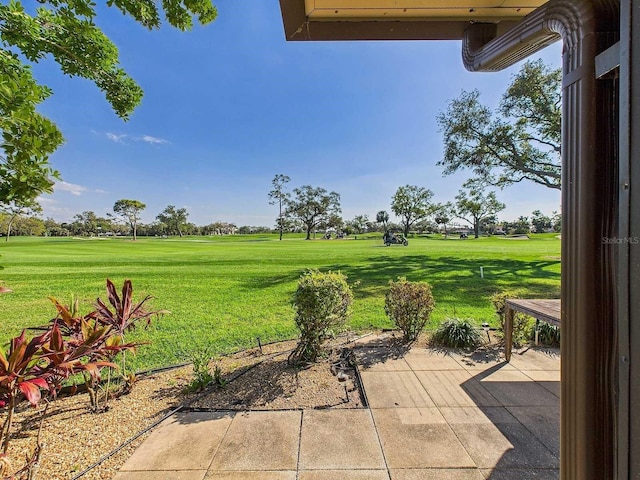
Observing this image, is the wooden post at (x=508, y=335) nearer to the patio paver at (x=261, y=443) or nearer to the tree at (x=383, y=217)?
the patio paver at (x=261, y=443)

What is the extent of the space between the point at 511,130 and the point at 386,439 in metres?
15.4

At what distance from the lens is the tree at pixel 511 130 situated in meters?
11.3

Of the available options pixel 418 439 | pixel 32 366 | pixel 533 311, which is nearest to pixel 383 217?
pixel 533 311

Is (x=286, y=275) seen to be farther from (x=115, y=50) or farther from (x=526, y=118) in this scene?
(x=526, y=118)

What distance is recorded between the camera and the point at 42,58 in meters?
1.96

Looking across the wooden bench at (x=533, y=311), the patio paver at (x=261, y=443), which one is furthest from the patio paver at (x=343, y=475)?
the wooden bench at (x=533, y=311)

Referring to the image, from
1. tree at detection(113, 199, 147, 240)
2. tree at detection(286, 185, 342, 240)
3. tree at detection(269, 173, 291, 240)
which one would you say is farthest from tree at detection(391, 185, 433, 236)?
tree at detection(113, 199, 147, 240)

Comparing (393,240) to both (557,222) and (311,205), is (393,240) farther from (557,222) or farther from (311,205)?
(557,222)

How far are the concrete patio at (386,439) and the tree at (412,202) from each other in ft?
132

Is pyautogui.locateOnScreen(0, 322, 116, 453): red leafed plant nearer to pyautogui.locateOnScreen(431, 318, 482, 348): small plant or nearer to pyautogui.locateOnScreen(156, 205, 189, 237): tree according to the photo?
pyautogui.locateOnScreen(431, 318, 482, 348): small plant

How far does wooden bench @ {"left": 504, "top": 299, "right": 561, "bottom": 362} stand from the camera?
249 centimetres

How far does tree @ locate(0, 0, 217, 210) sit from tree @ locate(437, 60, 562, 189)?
46.0 ft

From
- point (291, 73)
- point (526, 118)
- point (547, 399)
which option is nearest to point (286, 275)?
point (291, 73)

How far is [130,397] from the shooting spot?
8.38 feet
